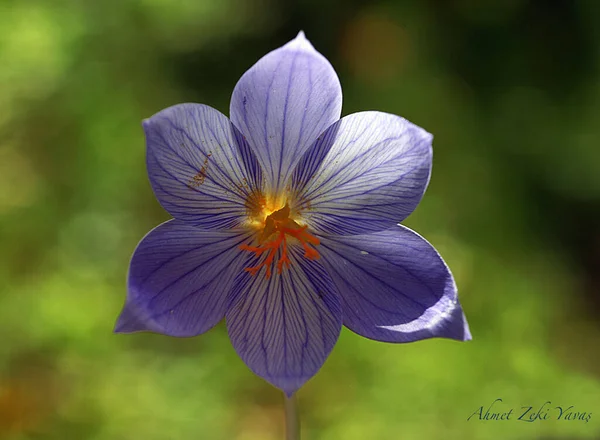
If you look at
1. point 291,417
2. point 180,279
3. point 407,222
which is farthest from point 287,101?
point 407,222

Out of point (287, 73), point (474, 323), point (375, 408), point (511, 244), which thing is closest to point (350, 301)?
point (287, 73)

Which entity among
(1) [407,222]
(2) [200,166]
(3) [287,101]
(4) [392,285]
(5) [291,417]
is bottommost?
(1) [407,222]

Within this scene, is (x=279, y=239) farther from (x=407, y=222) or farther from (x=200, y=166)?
(x=407, y=222)

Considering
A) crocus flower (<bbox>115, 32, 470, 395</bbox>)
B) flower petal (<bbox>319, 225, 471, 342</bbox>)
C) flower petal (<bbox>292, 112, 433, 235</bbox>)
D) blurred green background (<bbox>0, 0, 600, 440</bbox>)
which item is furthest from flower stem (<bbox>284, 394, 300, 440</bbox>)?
blurred green background (<bbox>0, 0, 600, 440</bbox>)

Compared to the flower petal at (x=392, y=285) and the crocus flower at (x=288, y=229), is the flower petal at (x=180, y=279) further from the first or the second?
the flower petal at (x=392, y=285)

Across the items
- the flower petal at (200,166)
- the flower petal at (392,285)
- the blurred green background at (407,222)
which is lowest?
the blurred green background at (407,222)

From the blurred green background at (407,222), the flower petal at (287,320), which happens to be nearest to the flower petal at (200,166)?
the flower petal at (287,320)
